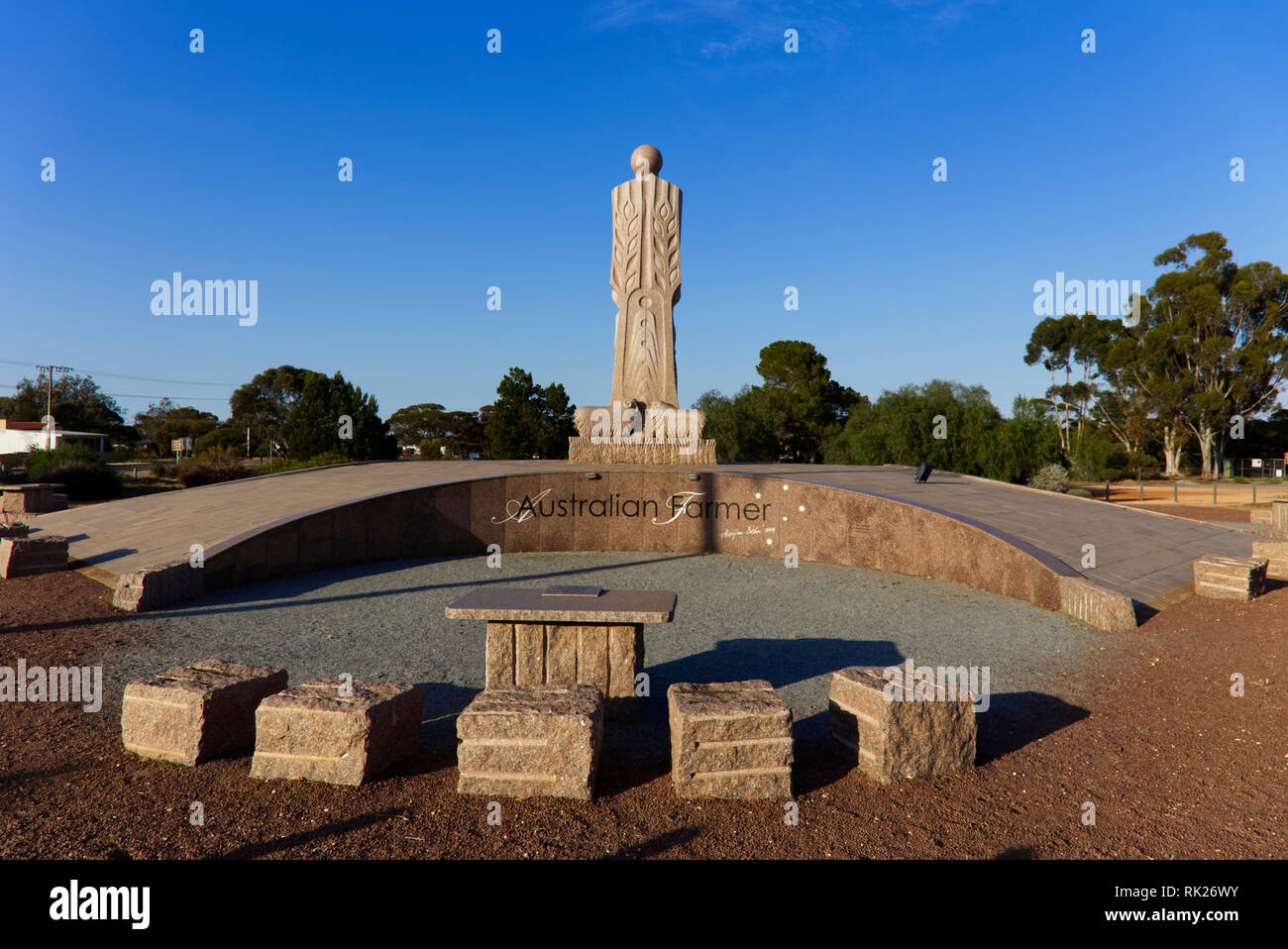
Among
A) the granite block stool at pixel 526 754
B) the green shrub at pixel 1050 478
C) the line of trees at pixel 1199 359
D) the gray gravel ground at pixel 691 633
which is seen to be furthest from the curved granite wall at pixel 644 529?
the line of trees at pixel 1199 359

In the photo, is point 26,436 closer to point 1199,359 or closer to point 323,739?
point 323,739

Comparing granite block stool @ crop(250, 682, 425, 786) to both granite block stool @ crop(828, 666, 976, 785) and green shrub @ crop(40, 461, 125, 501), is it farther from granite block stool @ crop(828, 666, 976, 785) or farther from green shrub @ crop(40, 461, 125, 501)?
green shrub @ crop(40, 461, 125, 501)

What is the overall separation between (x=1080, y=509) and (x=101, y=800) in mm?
14076

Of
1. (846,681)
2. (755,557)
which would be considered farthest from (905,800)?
(755,557)

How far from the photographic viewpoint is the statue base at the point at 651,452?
1644 cm

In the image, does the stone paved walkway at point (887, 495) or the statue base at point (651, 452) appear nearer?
the stone paved walkway at point (887, 495)

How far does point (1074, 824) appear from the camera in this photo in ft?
11.8

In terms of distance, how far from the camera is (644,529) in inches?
499

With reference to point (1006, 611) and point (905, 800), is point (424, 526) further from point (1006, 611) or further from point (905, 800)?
point (905, 800)

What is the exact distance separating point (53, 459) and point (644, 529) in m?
21.8

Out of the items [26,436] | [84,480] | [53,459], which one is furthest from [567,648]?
[26,436]

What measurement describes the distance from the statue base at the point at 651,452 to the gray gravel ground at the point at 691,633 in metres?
5.87

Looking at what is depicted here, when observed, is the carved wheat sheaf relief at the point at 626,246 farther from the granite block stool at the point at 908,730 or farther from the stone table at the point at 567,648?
the granite block stool at the point at 908,730

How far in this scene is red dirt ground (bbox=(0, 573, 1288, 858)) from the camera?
10.9 ft
